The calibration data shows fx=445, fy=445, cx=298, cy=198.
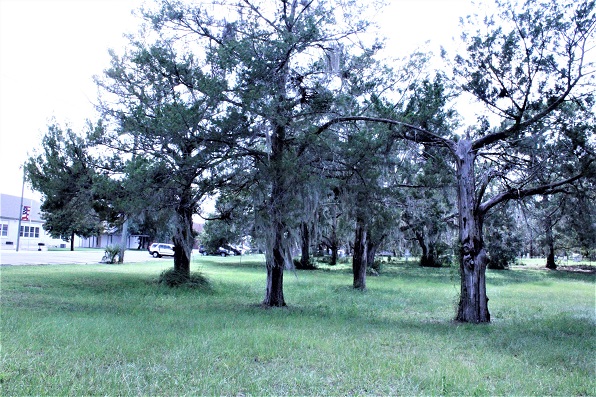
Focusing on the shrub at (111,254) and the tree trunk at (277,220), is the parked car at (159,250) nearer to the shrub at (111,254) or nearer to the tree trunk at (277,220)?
the shrub at (111,254)

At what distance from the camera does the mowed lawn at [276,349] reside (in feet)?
14.7

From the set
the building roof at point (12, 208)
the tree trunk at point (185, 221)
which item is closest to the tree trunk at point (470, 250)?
the tree trunk at point (185, 221)

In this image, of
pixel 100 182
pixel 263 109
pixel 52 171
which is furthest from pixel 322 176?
pixel 52 171

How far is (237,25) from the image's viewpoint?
9.52 m

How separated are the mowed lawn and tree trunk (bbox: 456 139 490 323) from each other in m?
0.47

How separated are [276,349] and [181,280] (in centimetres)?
929

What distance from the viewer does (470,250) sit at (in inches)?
357

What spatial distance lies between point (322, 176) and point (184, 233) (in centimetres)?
439

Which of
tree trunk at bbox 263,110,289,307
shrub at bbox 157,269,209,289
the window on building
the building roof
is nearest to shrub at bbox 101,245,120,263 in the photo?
shrub at bbox 157,269,209,289

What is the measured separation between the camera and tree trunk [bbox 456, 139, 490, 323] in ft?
29.6

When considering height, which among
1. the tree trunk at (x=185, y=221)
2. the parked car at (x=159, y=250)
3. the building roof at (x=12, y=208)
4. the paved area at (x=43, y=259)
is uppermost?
the building roof at (x=12, y=208)

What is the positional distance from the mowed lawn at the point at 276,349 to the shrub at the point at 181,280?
3.15m

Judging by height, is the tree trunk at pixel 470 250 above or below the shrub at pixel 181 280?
above

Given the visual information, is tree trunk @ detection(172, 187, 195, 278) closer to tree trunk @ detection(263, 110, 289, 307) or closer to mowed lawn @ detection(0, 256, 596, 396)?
mowed lawn @ detection(0, 256, 596, 396)
